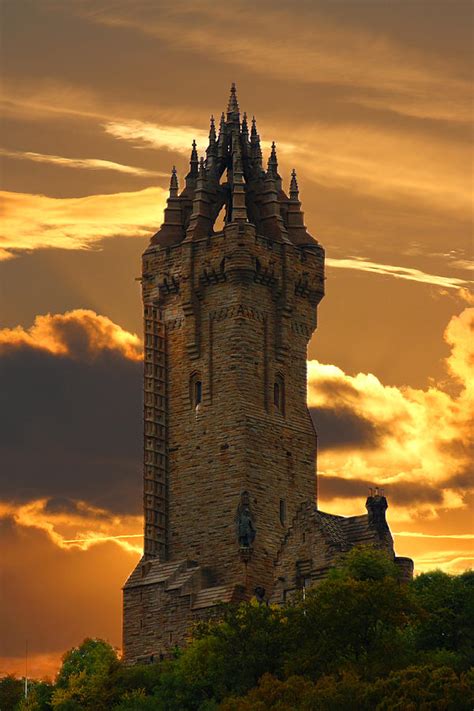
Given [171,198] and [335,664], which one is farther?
[171,198]

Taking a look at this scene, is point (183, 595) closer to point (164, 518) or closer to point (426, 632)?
point (164, 518)

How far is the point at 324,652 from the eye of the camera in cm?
13088

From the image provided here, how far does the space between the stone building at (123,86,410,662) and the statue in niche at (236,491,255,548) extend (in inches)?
3.1

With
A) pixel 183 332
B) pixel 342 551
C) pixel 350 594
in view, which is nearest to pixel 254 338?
pixel 183 332

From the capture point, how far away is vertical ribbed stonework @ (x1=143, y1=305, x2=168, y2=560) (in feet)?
498

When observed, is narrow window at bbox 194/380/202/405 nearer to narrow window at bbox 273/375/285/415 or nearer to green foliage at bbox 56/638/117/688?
narrow window at bbox 273/375/285/415

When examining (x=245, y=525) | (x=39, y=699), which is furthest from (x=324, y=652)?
(x=39, y=699)

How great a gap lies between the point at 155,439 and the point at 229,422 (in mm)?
5231

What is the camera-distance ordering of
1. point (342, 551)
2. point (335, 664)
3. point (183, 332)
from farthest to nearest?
point (183, 332) < point (342, 551) < point (335, 664)

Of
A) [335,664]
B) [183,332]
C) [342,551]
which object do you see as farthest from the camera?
[183,332]

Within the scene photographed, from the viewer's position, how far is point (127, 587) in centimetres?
15138

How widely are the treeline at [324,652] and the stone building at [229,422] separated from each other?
19.2ft

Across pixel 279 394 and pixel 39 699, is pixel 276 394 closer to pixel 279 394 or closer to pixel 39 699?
pixel 279 394

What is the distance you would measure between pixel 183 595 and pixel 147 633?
3325 mm
